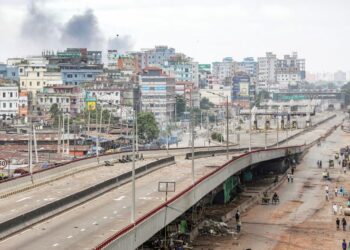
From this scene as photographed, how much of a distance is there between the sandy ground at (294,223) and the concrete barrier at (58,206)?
903 cm

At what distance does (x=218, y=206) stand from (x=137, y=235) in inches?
1443

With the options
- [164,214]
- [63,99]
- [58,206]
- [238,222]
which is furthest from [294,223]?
[63,99]

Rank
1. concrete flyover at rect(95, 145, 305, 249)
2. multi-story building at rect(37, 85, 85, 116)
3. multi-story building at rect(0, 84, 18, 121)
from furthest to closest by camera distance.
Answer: multi-story building at rect(37, 85, 85, 116) → multi-story building at rect(0, 84, 18, 121) → concrete flyover at rect(95, 145, 305, 249)

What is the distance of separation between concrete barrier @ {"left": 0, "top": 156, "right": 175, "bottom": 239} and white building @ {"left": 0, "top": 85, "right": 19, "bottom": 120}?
113068 mm

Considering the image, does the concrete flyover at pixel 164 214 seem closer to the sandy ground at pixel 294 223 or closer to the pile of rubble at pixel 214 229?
the pile of rubble at pixel 214 229

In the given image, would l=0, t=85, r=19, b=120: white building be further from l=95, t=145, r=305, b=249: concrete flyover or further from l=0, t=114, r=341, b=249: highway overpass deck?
l=0, t=114, r=341, b=249: highway overpass deck

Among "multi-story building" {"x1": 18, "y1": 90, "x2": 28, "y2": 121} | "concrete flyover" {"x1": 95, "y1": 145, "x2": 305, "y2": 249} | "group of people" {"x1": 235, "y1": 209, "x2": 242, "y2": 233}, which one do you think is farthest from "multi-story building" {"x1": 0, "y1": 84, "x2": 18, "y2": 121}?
"group of people" {"x1": 235, "y1": 209, "x2": 242, "y2": 233}

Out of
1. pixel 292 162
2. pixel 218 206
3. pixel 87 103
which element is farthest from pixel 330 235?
pixel 87 103

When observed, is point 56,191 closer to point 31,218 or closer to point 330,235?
point 31,218

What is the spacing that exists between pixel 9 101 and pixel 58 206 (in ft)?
444

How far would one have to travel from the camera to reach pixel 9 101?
18100 cm

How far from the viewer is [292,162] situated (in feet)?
405

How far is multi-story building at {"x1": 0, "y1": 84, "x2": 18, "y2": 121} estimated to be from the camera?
179125mm

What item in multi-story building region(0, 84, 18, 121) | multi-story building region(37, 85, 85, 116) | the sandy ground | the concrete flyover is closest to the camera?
the concrete flyover
